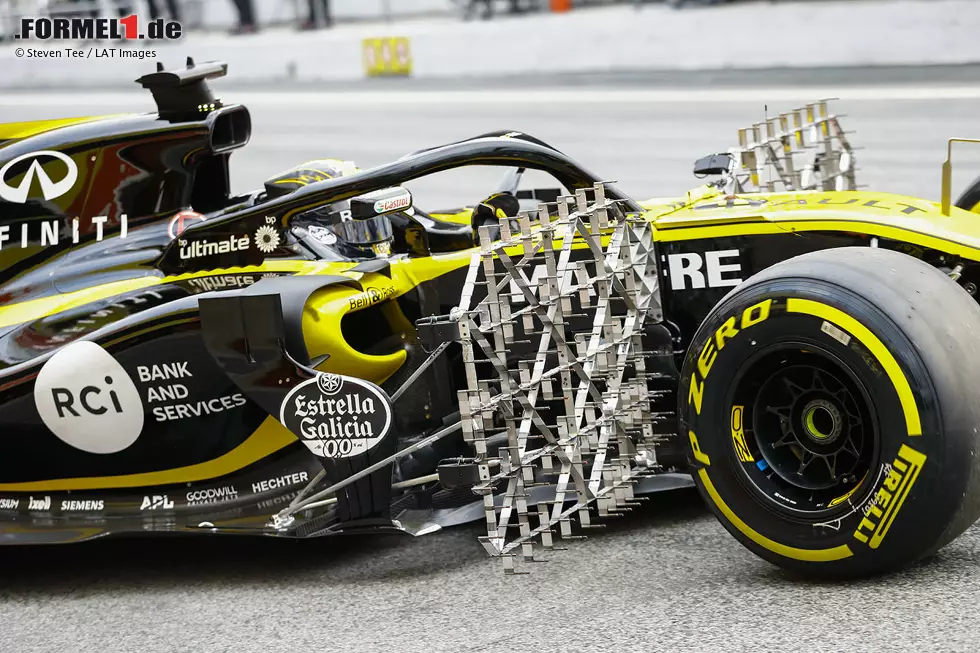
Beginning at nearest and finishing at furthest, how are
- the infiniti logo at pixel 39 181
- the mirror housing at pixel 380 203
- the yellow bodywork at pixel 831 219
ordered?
the yellow bodywork at pixel 831 219, the mirror housing at pixel 380 203, the infiniti logo at pixel 39 181

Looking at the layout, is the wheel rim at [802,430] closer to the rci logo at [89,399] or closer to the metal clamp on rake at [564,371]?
the metal clamp on rake at [564,371]

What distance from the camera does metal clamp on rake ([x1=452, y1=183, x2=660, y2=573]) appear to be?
3.73 m

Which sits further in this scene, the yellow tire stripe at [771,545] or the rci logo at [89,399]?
the rci logo at [89,399]

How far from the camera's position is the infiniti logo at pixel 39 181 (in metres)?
5.29

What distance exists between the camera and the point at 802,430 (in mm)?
3621

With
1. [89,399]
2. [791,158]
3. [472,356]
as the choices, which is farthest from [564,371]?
[791,158]

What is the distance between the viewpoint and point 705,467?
12.0 ft

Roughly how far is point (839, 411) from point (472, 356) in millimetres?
1066

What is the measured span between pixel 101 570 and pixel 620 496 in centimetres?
197

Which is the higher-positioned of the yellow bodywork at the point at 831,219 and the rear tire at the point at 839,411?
the yellow bodywork at the point at 831,219

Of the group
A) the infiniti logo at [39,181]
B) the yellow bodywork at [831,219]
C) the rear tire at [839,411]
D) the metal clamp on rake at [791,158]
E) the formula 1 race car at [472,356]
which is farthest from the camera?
the metal clamp on rake at [791,158]

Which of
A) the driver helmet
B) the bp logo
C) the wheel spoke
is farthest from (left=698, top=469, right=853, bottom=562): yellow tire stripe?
the driver helmet

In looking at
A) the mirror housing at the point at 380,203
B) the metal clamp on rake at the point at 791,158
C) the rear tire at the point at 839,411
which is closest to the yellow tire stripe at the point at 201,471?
the mirror housing at the point at 380,203

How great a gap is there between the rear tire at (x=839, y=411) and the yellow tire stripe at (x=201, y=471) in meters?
1.49
